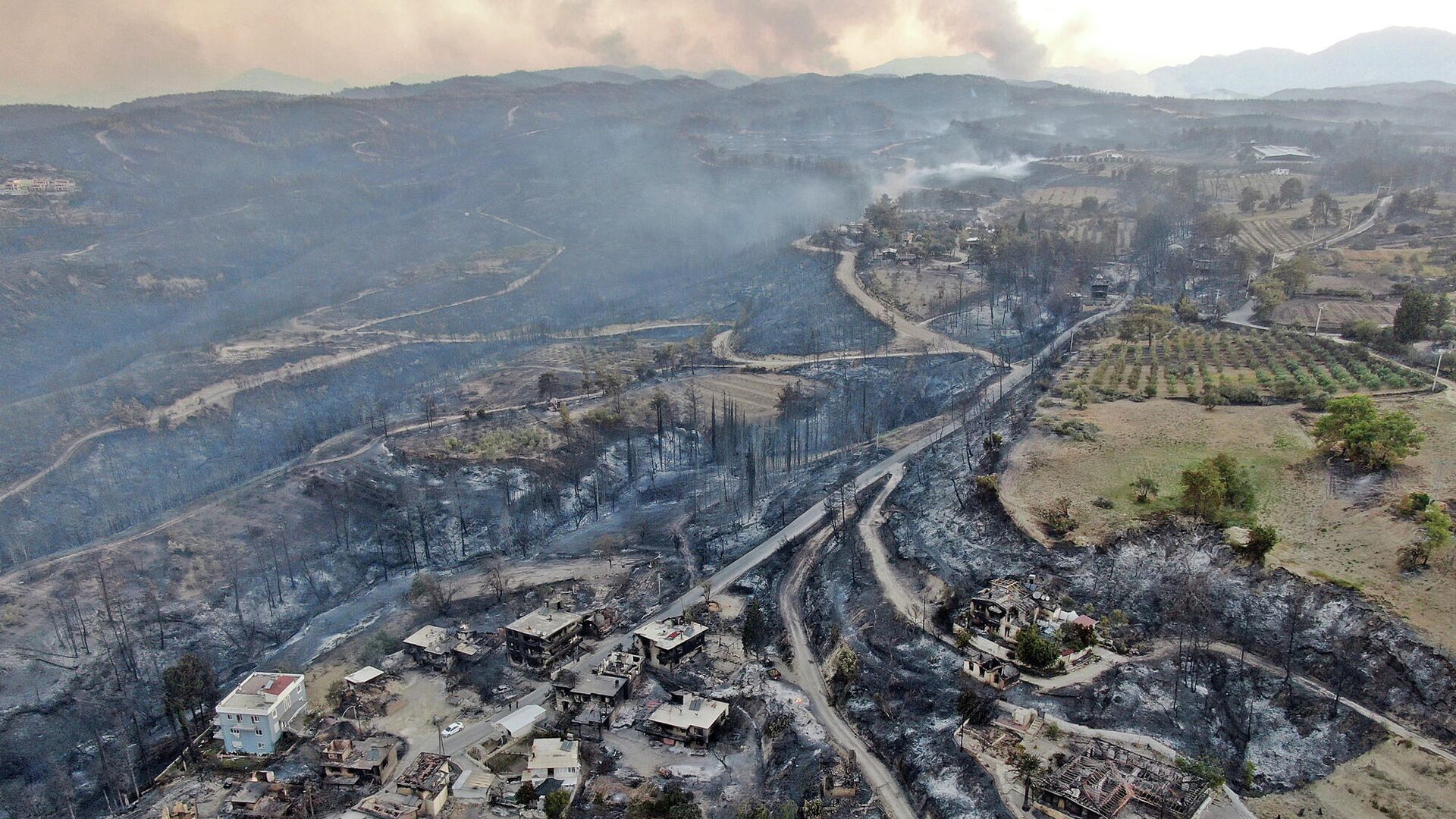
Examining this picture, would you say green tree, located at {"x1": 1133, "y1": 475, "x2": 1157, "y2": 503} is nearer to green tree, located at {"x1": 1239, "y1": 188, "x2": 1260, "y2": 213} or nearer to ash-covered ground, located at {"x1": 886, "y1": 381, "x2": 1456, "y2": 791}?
ash-covered ground, located at {"x1": 886, "y1": 381, "x2": 1456, "y2": 791}

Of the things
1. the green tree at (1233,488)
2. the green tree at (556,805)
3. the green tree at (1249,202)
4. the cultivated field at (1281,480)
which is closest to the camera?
the green tree at (556,805)

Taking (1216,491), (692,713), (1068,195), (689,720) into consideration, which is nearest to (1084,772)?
(689,720)

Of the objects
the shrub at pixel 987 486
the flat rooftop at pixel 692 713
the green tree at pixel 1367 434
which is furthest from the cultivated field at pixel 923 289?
the flat rooftop at pixel 692 713

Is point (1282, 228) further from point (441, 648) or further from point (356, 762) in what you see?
point (356, 762)

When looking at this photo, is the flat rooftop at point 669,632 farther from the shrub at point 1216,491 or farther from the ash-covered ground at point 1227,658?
the shrub at point 1216,491

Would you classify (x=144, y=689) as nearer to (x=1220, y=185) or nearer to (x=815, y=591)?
(x=815, y=591)

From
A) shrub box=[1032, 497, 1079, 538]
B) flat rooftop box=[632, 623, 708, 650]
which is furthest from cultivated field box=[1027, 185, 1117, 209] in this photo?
flat rooftop box=[632, 623, 708, 650]
